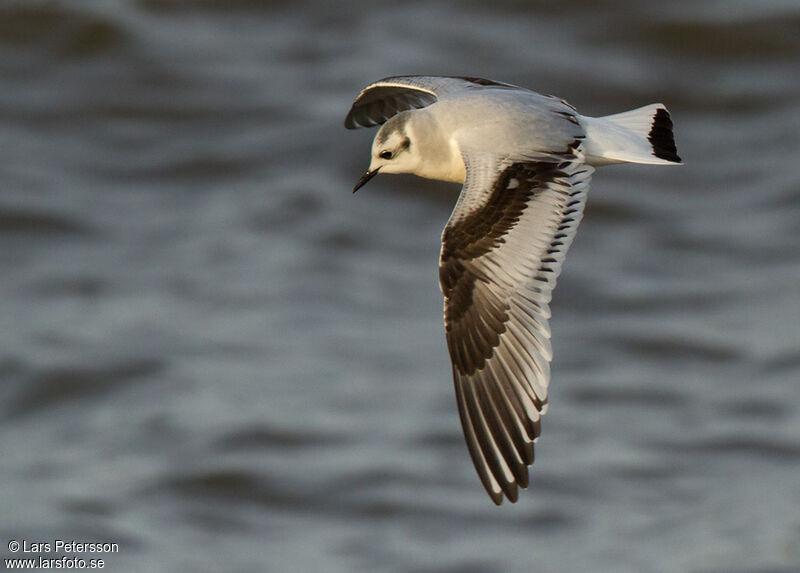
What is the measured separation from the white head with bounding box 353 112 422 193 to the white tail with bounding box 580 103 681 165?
26.7 inches

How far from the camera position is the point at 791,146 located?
57.2 feet

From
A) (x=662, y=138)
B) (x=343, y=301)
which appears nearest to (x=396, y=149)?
(x=662, y=138)

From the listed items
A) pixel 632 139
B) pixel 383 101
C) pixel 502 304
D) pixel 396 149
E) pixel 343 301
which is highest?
pixel 343 301

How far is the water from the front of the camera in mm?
12859

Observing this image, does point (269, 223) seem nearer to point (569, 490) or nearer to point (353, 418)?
point (353, 418)

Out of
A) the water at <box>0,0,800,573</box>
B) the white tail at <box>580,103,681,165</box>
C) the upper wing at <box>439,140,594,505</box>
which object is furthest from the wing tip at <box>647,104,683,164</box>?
the water at <box>0,0,800,573</box>

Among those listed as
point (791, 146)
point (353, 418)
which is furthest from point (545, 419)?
point (791, 146)

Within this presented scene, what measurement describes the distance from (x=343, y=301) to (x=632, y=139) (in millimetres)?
9360

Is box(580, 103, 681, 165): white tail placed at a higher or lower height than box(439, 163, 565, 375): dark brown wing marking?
higher

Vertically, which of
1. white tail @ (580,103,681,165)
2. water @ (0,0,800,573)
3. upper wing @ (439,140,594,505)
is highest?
water @ (0,0,800,573)

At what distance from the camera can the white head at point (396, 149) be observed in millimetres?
6348

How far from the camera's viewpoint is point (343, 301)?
50.8 feet

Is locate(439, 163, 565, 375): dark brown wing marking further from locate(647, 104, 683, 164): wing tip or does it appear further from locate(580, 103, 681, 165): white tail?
locate(647, 104, 683, 164): wing tip

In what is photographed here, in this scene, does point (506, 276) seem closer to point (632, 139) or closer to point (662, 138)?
point (632, 139)
